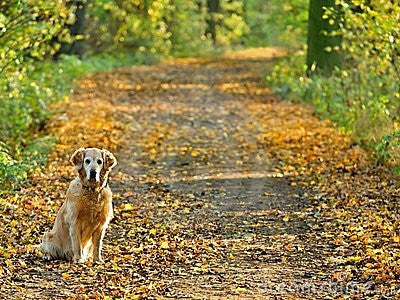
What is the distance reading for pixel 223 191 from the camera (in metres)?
12.0

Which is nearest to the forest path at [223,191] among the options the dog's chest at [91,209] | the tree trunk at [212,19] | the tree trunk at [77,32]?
the dog's chest at [91,209]

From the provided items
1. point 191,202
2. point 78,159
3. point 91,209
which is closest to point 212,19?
point 191,202

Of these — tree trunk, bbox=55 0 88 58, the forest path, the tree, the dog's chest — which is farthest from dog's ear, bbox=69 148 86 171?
tree trunk, bbox=55 0 88 58

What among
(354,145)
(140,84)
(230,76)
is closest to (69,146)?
(354,145)

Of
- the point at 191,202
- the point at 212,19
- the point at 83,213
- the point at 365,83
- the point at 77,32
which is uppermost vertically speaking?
the point at 83,213

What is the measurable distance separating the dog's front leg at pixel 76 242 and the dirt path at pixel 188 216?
0.57 feet

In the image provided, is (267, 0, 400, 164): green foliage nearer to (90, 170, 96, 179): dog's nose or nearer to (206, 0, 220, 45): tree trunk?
(90, 170, 96, 179): dog's nose

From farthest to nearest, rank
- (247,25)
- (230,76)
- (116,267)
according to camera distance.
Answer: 1. (247,25)
2. (230,76)
3. (116,267)

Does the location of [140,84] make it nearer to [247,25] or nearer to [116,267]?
[116,267]

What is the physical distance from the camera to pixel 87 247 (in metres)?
8.41

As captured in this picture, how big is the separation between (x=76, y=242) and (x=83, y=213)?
0.30m

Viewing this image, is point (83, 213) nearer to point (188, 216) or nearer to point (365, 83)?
point (188, 216)

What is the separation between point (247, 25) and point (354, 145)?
44.3m

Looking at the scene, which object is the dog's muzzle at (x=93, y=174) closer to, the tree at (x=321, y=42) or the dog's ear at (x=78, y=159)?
the dog's ear at (x=78, y=159)
